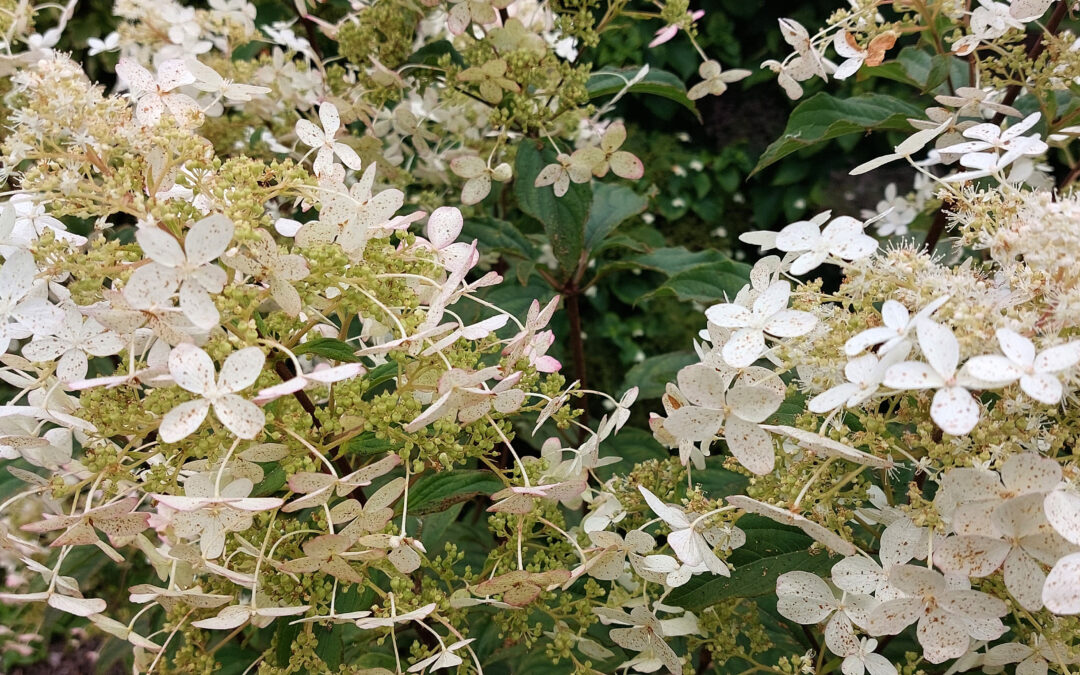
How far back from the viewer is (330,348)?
2.72ft

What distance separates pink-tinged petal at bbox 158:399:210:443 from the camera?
646mm

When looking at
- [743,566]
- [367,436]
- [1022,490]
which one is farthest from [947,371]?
[367,436]

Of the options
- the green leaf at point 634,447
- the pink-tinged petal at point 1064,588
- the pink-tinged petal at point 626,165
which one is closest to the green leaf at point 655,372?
the green leaf at point 634,447

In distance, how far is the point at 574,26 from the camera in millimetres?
1292

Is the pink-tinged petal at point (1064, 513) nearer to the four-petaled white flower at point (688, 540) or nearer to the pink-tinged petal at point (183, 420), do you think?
the four-petaled white flower at point (688, 540)

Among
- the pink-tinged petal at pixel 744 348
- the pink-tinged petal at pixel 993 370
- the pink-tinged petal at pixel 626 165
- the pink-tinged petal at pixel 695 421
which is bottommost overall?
the pink-tinged petal at pixel 626 165

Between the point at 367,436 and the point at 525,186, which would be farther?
the point at 525,186

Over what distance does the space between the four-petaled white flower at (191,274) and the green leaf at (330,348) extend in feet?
0.52

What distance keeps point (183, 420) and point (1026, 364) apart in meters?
0.61

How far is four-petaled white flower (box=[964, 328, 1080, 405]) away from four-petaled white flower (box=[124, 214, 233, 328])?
1.83 feet

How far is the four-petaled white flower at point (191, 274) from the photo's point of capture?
2.13ft

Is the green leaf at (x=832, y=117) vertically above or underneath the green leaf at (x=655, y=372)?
above

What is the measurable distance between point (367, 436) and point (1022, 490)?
574mm

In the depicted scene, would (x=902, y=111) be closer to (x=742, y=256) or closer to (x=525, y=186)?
(x=525, y=186)
